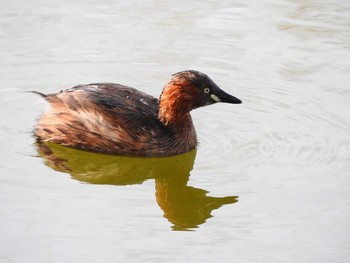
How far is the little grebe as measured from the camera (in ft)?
23.7

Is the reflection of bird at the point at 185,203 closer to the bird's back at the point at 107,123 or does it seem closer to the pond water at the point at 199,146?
the pond water at the point at 199,146

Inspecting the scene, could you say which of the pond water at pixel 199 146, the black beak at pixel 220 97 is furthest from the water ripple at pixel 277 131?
the black beak at pixel 220 97

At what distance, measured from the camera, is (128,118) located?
23.7 feet

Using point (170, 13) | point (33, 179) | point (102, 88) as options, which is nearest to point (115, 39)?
point (170, 13)

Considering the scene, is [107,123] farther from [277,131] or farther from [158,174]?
[277,131]

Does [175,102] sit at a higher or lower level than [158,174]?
higher

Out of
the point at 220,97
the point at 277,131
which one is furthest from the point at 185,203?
the point at 277,131

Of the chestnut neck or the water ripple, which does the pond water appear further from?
the chestnut neck

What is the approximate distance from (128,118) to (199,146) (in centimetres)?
72

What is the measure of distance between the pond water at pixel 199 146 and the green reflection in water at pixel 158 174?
17mm

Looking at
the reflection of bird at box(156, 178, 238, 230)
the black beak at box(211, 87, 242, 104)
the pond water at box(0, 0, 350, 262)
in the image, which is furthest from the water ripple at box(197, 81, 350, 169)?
the reflection of bird at box(156, 178, 238, 230)

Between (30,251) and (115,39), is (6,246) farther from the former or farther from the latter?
(115,39)

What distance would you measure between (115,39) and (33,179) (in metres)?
3.34

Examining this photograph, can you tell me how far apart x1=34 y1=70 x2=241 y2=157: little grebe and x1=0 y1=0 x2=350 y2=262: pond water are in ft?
0.41
